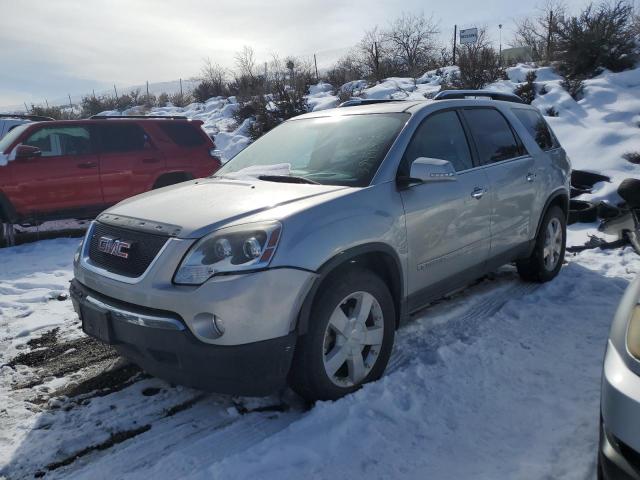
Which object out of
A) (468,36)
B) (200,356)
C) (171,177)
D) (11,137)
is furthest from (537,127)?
(468,36)

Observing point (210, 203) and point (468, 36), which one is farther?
point (468, 36)

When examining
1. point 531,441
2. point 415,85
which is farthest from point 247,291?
point 415,85

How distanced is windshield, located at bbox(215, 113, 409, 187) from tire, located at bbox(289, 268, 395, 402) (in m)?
0.68

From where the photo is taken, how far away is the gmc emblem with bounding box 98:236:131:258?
292 cm

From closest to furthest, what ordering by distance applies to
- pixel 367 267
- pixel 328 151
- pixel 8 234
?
pixel 367 267
pixel 328 151
pixel 8 234

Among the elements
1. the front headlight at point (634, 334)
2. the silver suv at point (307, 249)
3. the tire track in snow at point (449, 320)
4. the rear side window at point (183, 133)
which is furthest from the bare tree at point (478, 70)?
the front headlight at point (634, 334)

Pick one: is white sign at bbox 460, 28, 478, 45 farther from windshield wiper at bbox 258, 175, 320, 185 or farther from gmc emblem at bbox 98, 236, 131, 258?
gmc emblem at bbox 98, 236, 131, 258

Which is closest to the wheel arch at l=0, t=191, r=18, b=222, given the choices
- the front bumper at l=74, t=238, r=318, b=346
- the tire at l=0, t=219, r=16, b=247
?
the tire at l=0, t=219, r=16, b=247

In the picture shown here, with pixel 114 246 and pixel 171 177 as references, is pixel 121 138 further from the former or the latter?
pixel 114 246

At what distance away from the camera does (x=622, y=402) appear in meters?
1.80

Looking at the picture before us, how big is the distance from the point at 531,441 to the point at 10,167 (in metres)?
7.45

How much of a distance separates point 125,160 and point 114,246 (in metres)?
5.45

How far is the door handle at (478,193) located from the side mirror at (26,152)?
6.32m

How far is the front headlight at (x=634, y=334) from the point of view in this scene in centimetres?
189
